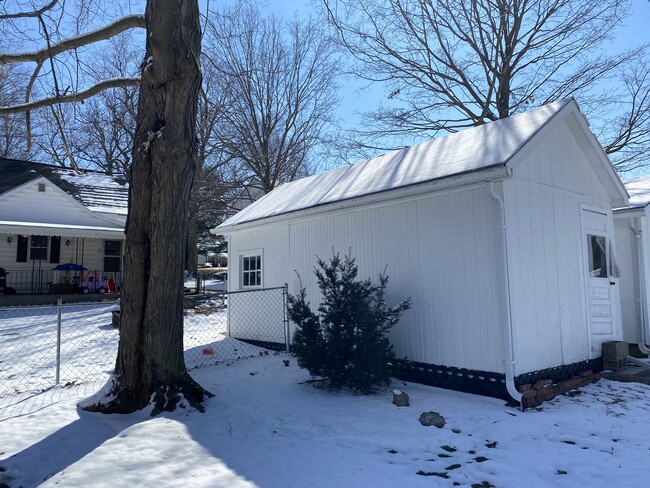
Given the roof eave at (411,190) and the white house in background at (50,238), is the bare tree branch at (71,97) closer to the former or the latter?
the roof eave at (411,190)

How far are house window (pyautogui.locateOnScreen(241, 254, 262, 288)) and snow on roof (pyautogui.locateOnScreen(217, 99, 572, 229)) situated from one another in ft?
2.90

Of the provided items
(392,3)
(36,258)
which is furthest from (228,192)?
(392,3)

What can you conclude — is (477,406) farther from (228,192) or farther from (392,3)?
(228,192)

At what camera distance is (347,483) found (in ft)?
11.5

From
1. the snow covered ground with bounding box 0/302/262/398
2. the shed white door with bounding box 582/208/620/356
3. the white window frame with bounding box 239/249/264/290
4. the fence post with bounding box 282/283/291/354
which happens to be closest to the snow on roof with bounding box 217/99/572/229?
the white window frame with bounding box 239/249/264/290

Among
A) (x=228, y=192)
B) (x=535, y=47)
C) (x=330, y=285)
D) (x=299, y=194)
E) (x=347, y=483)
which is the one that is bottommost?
(x=347, y=483)

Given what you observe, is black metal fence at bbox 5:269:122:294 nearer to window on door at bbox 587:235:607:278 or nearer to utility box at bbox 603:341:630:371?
window on door at bbox 587:235:607:278

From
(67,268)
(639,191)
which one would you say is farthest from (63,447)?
(67,268)

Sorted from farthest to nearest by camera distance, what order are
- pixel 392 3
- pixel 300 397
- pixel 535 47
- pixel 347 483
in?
pixel 535 47, pixel 392 3, pixel 300 397, pixel 347 483

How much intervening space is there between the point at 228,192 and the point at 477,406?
20371mm

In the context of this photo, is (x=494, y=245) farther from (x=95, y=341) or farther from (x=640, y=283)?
(x=95, y=341)

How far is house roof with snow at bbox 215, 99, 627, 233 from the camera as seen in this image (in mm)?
6066

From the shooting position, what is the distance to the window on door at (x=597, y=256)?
753cm

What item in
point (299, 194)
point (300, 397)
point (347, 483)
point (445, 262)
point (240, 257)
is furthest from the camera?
point (240, 257)
